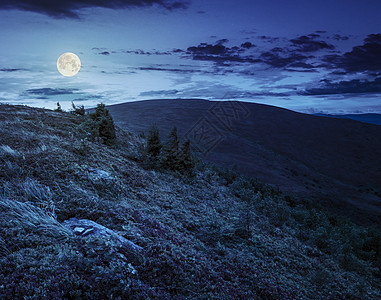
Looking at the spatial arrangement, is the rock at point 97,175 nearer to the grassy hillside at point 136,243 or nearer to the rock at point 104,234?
the grassy hillside at point 136,243

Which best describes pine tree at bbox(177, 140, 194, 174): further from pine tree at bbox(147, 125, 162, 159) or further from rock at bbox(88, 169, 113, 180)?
rock at bbox(88, 169, 113, 180)

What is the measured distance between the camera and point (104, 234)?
4.36 metres

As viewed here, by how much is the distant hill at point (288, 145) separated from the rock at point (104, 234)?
24.7 m

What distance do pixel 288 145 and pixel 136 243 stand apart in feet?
226

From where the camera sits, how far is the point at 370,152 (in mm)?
66438

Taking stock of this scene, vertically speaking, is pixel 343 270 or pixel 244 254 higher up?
pixel 244 254

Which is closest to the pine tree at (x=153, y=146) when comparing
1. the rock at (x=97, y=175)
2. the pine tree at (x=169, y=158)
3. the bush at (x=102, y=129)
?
the pine tree at (x=169, y=158)

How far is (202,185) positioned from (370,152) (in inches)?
2904

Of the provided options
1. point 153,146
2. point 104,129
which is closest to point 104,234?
point 153,146

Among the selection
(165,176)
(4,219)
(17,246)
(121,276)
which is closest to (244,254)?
(121,276)

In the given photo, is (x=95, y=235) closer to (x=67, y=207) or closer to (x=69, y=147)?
(x=67, y=207)

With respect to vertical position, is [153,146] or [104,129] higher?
[104,129]

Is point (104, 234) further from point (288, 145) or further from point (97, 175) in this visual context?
point (288, 145)

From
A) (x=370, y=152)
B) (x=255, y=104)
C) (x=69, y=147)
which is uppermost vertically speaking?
(x=255, y=104)
